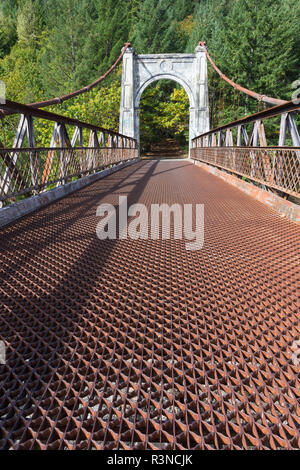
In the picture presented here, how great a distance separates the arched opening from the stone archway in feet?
15.9

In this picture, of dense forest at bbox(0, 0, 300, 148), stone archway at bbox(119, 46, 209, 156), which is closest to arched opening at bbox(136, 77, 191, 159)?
dense forest at bbox(0, 0, 300, 148)

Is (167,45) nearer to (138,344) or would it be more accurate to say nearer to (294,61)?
(294,61)

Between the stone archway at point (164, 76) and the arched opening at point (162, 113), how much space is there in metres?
4.84

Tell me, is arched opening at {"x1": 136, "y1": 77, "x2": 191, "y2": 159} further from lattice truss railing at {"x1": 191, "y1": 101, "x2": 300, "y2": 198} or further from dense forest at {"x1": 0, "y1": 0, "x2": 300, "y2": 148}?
lattice truss railing at {"x1": 191, "y1": 101, "x2": 300, "y2": 198}

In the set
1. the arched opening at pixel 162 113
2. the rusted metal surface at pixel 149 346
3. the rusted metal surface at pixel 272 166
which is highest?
the arched opening at pixel 162 113

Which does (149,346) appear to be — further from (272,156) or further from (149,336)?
(272,156)

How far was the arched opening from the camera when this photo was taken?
26562 mm

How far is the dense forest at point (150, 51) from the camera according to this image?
19.9 meters

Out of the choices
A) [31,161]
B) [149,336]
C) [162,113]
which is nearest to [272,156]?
[31,161]

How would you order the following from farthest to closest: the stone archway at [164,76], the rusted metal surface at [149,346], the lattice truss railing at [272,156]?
the stone archway at [164,76] → the lattice truss railing at [272,156] → the rusted metal surface at [149,346]

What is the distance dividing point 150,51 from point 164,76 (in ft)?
31.8

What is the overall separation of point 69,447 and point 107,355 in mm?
310

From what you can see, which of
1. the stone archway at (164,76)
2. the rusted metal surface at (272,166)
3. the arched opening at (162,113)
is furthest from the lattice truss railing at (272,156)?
the arched opening at (162,113)

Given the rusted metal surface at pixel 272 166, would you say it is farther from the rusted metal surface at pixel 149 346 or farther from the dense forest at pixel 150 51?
the dense forest at pixel 150 51
